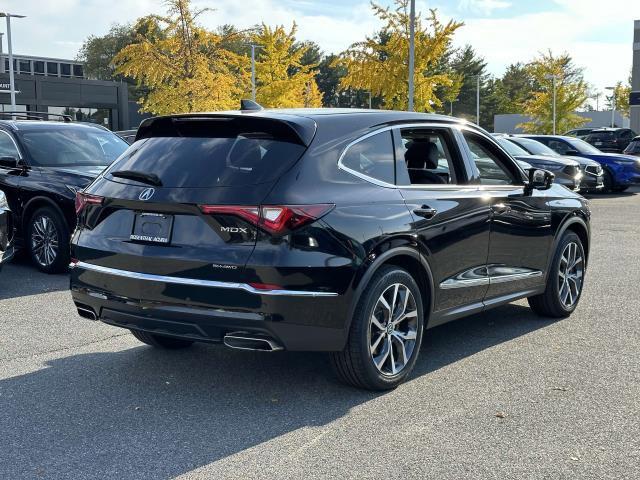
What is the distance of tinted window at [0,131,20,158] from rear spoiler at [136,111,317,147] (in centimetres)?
549

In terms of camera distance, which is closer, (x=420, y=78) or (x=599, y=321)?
Answer: (x=599, y=321)

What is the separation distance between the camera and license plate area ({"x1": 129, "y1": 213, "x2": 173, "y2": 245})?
4.34 metres

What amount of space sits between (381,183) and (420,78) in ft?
95.7

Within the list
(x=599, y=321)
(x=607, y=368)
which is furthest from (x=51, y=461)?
(x=599, y=321)

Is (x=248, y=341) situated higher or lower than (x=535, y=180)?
lower

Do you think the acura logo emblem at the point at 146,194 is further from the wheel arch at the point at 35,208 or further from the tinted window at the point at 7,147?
the tinted window at the point at 7,147

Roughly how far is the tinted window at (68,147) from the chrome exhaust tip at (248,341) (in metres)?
5.99

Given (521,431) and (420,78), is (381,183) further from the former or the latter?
(420,78)

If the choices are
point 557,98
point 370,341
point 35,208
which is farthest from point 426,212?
point 557,98

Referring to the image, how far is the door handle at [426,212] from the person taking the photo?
484 cm

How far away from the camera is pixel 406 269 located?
488 cm

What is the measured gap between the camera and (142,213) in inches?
176

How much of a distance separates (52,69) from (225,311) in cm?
6767

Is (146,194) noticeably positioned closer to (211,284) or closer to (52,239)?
(211,284)
